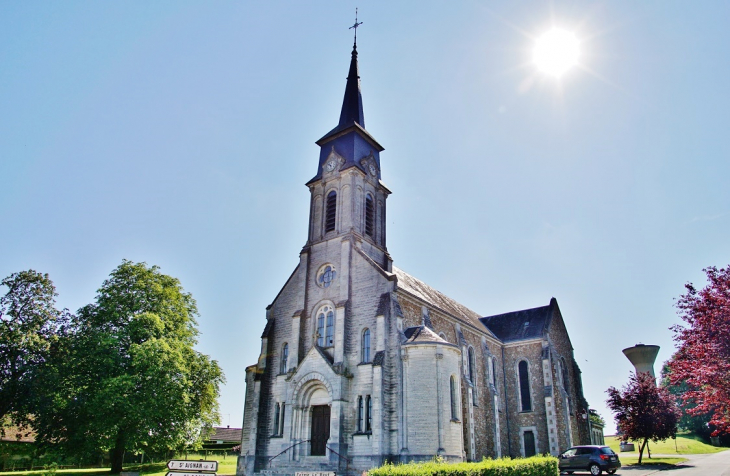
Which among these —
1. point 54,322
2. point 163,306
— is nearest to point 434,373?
point 163,306

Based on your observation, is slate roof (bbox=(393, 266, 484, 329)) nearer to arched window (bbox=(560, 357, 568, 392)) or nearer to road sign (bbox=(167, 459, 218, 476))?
arched window (bbox=(560, 357, 568, 392))

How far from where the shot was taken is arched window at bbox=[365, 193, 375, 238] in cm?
3178

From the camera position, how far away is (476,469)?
14.9 meters

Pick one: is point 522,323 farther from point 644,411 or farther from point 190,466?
point 190,466

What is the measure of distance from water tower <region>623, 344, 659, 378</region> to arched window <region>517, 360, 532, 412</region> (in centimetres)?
2897

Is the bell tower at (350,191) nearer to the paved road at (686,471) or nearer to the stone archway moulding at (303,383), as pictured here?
the stone archway moulding at (303,383)

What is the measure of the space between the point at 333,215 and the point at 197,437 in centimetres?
1687

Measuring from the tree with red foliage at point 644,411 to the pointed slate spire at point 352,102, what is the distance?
→ 28503 millimetres

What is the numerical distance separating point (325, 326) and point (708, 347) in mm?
18947

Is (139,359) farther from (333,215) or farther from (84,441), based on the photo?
(333,215)

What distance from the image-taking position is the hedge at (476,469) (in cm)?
1346

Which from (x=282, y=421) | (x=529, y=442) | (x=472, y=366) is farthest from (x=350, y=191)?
(x=529, y=442)

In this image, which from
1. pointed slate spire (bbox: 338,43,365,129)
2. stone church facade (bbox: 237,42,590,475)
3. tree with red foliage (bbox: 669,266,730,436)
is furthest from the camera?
pointed slate spire (bbox: 338,43,365,129)

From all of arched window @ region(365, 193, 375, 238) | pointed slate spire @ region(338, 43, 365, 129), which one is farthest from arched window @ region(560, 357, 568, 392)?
pointed slate spire @ region(338, 43, 365, 129)
